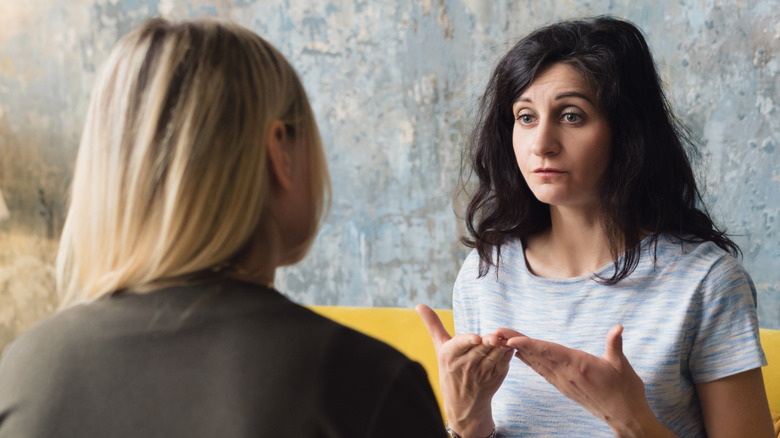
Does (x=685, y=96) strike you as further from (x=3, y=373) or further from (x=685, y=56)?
(x=3, y=373)

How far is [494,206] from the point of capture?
1411 mm

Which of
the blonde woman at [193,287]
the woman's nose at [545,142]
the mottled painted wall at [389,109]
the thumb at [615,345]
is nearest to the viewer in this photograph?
the blonde woman at [193,287]

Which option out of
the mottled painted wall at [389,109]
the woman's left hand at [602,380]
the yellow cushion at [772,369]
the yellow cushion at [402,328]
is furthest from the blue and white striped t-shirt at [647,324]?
the mottled painted wall at [389,109]

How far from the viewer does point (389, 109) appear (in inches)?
94.5

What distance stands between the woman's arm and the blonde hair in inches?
32.4

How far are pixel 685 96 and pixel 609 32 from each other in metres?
0.88

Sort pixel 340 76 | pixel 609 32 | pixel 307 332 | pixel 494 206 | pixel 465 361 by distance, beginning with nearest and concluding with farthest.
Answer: pixel 307 332
pixel 465 361
pixel 609 32
pixel 494 206
pixel 340 76

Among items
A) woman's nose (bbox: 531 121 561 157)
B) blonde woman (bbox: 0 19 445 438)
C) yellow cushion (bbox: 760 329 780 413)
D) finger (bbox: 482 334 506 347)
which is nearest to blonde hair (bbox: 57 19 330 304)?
blonde woman (bbox: 0 19 445 438)

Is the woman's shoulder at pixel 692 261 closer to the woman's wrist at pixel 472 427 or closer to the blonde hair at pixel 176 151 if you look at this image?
the woman's wrist at pixel 472 427

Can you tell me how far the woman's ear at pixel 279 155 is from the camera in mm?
624

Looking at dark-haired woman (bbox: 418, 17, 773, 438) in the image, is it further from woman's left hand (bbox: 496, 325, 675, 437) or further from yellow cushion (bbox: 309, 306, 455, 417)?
yellow cushion (bbox: 309, 306, 455, 417)

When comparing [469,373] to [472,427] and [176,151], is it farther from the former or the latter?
[176,151]

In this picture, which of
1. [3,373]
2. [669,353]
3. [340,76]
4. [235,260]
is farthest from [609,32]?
[340,76]

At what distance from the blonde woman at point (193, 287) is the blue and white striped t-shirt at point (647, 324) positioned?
2.23ft
